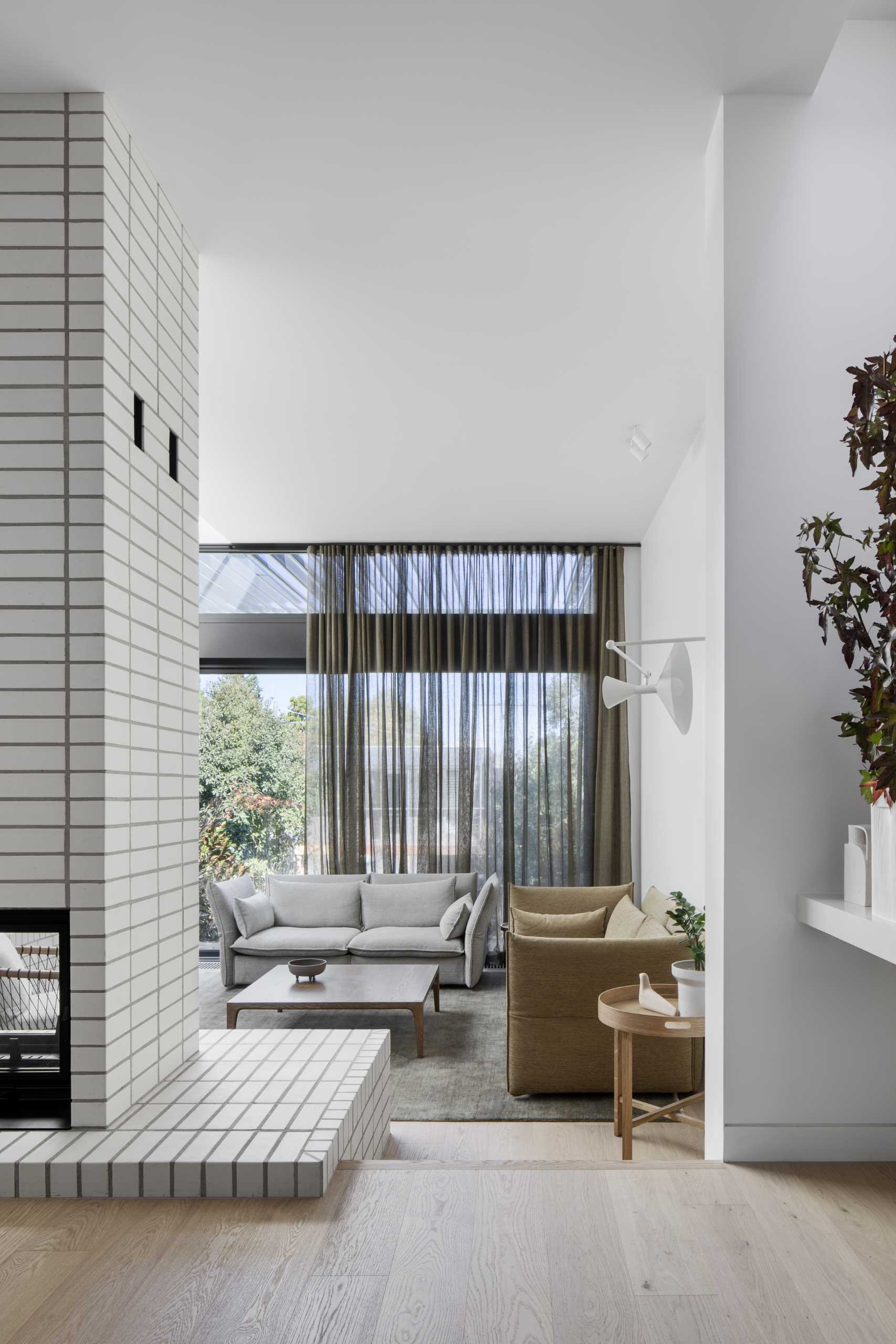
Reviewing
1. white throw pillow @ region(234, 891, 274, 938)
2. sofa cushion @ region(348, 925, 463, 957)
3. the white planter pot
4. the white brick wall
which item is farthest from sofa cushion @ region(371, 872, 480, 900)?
the white brick wall

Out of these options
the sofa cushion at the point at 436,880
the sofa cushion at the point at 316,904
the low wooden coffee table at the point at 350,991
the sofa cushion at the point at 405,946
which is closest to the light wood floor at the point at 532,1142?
the low wooden coffee table at the point at 350,991

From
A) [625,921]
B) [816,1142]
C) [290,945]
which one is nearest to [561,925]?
[625,921]

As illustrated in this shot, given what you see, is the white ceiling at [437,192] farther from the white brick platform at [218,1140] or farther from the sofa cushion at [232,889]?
the sofa cushion at [232,889]

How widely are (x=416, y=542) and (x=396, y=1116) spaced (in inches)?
170

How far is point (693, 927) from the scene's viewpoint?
354cm

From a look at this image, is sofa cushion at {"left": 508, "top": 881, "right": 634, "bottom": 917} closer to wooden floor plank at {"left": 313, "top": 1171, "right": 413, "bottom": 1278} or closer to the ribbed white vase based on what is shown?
wooden floor plank at {"left": 313, "top": 1171, "right": 413, "bottom": 1278}

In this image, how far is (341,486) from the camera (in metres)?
5.96

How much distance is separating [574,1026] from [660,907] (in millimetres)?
1001

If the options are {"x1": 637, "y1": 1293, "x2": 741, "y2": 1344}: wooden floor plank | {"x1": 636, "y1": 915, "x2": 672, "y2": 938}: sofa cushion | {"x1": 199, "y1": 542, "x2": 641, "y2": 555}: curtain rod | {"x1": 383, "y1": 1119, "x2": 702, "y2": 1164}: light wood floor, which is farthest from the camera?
{"x1": 199, "y1": 542, "x2": 641, "y2": 555}: curtain rod

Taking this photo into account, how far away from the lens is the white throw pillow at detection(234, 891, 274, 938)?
651 centimetres

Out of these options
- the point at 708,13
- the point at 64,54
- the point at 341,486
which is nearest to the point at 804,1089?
the point at 708,13

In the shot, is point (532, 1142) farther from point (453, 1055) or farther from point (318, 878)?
point (318, 878)

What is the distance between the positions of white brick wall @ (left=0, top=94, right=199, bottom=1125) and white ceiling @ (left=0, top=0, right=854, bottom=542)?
23 cm

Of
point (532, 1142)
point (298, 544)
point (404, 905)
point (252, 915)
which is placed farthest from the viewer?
point (298, 544)
